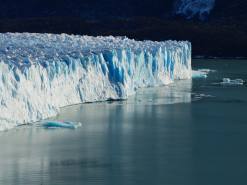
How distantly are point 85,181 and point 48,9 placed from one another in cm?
5371

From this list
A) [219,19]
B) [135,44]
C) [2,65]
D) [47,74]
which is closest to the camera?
[2,65]

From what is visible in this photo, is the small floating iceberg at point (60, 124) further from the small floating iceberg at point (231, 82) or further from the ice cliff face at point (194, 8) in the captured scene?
the ice cliff face at point (194, 8)

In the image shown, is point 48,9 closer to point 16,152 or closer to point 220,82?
point 220,82

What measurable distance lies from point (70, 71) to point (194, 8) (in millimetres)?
43350

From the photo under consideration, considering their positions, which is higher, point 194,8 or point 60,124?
point 194,8

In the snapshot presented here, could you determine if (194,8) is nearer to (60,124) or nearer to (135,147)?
(60,124)

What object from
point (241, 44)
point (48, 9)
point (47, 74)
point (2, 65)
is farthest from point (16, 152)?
point (48, 9)

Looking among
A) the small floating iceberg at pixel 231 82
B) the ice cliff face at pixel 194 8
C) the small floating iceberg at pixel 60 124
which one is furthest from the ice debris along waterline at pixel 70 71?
the ice cliff face at pixel 194 8

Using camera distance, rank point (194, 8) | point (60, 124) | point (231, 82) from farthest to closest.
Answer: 1. point (194, 8)
2. point (231, 82)
3. point (60, 124)

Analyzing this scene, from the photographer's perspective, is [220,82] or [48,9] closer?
[220,82]

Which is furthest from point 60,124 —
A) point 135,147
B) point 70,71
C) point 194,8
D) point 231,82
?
point 194,8

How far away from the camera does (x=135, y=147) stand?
576 inches

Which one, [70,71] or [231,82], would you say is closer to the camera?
[70,71]

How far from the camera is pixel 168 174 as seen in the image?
486 inches
